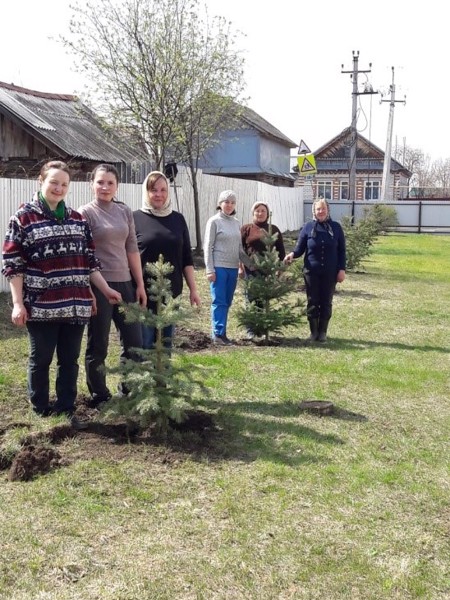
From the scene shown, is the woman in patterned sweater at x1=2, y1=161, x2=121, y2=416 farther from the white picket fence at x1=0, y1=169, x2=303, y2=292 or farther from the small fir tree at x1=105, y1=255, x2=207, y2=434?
the white picket fence at x1=0, y1=169, x2=303, y2=292

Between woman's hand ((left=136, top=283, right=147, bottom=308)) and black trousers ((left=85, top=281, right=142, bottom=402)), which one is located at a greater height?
woman's hand ((left=136, top=283, right=147, bottom=308))

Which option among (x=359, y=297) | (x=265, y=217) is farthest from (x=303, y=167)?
(x=265, y=217)

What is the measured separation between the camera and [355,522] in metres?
4.25

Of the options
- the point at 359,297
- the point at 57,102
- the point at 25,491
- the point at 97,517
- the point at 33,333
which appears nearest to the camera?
the point at 97,517

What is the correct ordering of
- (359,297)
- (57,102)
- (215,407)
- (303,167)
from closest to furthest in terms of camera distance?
1. (215,407)
2. (359,297)
3. (57,102)
4. (303,167)

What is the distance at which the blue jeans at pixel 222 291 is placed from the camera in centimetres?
910

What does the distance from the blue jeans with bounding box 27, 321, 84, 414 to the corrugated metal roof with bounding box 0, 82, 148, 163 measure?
45.8 feet

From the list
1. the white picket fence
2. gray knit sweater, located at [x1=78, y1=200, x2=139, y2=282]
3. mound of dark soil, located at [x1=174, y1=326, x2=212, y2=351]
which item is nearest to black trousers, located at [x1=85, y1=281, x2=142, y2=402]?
gray knit sweater, located at [x1=78, y1=200, x2=139, y2=282]

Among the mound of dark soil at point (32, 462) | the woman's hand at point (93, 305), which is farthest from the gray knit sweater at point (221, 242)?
the mound of dark soil at point (32, 462)

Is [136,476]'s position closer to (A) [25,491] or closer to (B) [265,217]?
(A) [25,491]

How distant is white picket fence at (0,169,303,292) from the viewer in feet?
41.3

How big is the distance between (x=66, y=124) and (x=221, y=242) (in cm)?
1373

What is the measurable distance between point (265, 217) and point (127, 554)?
6.54 metres

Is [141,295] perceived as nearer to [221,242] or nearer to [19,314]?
[19,314]
